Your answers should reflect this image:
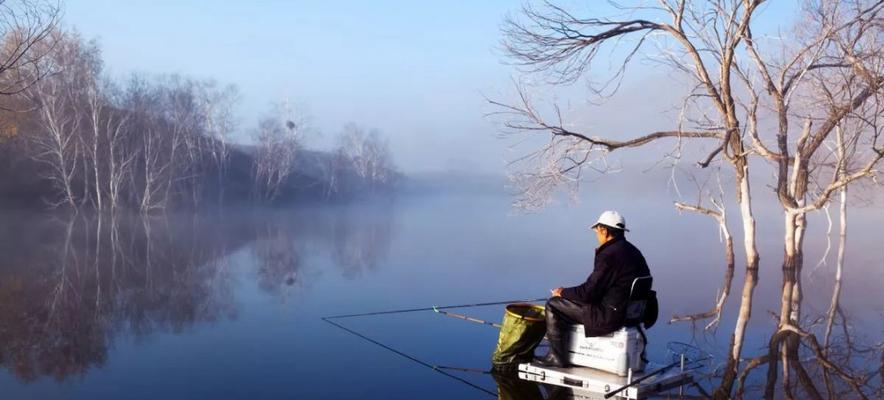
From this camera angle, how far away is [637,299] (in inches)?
243

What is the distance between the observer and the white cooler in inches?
243

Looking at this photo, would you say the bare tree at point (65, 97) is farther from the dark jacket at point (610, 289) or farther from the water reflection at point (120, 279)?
the dark jacket at point (610, 289)

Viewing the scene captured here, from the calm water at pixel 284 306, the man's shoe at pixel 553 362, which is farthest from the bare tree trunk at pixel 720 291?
the man's shoe at pixel 553 362

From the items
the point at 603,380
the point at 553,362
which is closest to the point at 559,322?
the point at 553,362

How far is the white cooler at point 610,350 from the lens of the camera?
6.17 metres

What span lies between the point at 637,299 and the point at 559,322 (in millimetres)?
740

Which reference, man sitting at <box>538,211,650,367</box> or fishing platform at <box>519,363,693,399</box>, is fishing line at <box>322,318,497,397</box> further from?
man sitting at <box>538,211,650,367</box>

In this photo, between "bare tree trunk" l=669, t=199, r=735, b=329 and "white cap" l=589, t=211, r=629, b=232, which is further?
"bare tree trunk" l=669, t=199, r=735, b=329

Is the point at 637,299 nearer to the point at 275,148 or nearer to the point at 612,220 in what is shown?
the point at 612,220

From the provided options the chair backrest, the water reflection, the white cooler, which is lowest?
the water reflection

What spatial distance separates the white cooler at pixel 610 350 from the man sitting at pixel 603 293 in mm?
119

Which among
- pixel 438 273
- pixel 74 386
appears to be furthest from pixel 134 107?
pixel 74 386

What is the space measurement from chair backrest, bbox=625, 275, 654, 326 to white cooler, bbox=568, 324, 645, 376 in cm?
10

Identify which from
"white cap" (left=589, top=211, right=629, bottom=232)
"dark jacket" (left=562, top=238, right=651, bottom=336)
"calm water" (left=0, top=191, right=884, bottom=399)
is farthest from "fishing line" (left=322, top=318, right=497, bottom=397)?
"white cap" (left=589, top=211, right=629, bottom=232)
